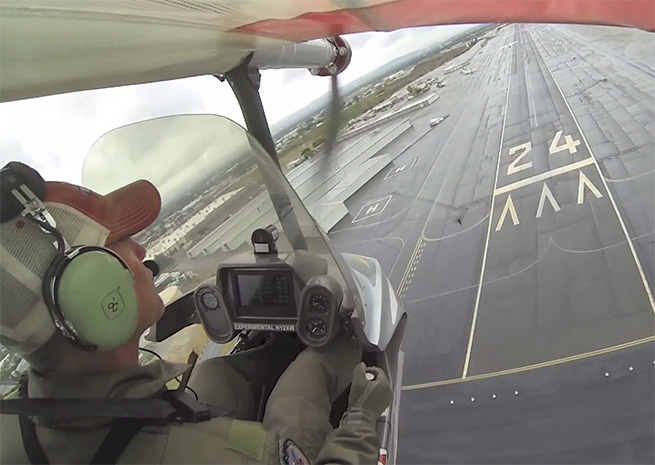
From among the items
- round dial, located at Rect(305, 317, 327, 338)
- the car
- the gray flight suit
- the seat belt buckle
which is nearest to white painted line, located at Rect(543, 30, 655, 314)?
the car

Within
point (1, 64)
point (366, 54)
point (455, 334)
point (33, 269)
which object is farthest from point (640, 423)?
point (366, 54)

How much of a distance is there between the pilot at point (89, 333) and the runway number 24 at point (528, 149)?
7.13 feet

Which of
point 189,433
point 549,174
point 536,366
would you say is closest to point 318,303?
point 189,433

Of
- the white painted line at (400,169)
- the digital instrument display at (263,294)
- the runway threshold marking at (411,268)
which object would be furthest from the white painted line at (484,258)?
the digital instrument display at (263,294)

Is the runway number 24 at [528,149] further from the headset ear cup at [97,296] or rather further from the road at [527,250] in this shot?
the headset ear cup at [97,296]

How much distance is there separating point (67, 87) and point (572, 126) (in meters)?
2.74

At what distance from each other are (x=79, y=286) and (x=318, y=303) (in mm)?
706

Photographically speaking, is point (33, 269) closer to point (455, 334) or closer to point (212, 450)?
point (212, 450)

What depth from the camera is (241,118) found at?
1.66m

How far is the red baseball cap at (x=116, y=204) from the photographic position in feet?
3.11

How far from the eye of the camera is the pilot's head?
846 millimetres

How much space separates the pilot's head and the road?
167 centimetres

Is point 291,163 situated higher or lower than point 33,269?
lower

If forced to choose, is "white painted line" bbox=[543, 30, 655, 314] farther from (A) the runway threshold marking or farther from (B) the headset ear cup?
(B) the headset ear cup
